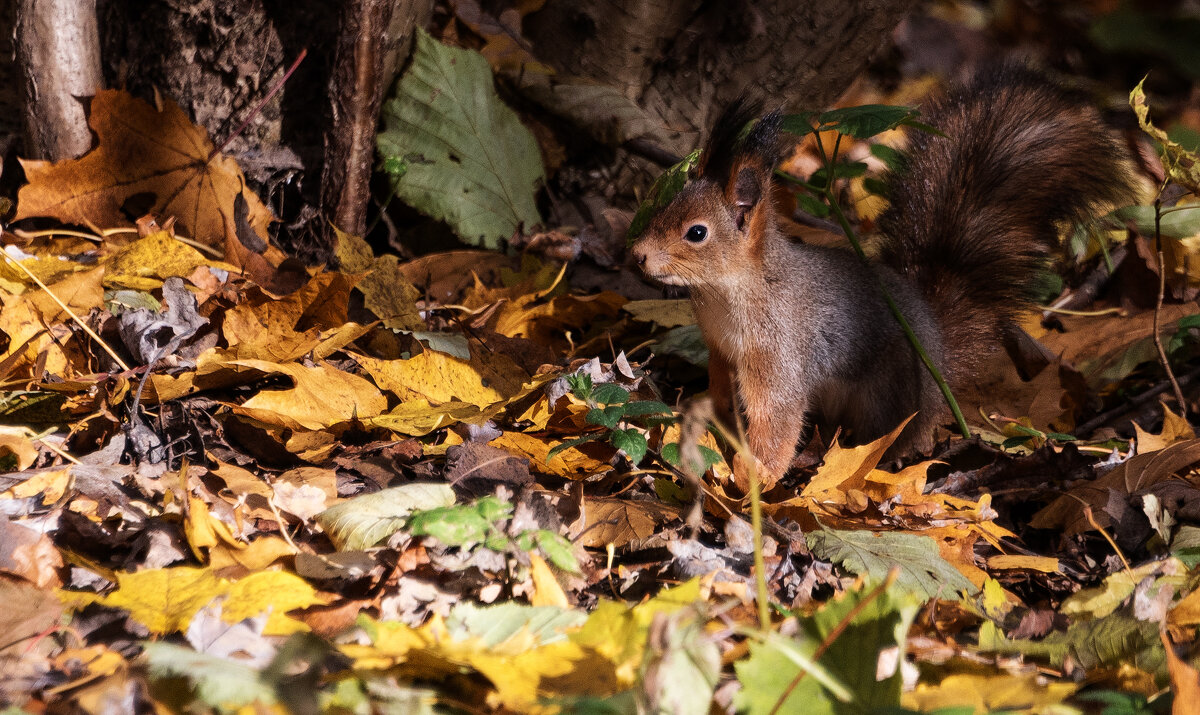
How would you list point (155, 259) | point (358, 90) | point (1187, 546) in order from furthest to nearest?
point (358, 90), point (155, 259), point (1187, 546)

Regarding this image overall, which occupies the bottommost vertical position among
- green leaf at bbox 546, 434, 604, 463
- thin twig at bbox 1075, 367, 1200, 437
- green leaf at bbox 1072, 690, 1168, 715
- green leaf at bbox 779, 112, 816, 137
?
thin twig at bbox 1075, 367, 1200, 437

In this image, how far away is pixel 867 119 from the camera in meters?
2.01

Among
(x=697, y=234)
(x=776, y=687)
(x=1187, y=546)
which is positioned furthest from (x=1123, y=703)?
(x=697, y=234)

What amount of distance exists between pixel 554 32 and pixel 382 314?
1.34 m

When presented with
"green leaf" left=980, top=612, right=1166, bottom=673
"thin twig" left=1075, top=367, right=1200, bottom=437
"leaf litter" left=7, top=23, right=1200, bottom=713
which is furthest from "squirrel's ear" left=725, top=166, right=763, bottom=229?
"green leaf" left=980, top=612, right=1166, bottom=673

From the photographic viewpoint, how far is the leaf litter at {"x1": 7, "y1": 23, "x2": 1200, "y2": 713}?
1.20 meters

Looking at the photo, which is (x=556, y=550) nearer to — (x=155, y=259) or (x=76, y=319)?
(x=76, y=319)

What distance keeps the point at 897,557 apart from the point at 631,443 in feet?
1.68

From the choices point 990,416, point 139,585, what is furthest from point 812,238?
point 139,585

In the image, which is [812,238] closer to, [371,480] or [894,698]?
[371,480]

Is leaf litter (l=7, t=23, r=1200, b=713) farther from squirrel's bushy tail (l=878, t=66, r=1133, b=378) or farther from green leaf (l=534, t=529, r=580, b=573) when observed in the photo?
squirrel's bushy tail (l=878, t=66, r=1133, b=378)

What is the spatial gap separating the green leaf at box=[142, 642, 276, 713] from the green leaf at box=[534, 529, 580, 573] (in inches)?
17.5

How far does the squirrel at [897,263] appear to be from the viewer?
244cm

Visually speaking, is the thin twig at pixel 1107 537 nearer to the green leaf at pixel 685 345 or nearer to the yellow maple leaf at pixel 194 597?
the green leaf at pixel 685 345
